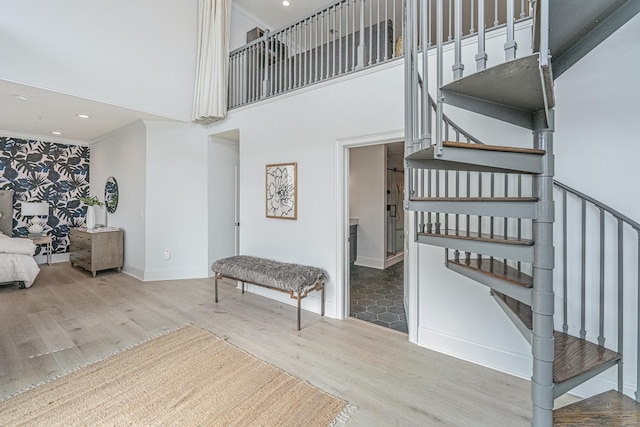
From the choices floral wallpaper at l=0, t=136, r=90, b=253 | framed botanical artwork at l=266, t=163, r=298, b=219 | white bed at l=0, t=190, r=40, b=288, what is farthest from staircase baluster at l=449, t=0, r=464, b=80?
floral wallpaper at l=0, t=136, r=90, b=253

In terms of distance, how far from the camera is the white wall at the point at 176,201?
4.73m

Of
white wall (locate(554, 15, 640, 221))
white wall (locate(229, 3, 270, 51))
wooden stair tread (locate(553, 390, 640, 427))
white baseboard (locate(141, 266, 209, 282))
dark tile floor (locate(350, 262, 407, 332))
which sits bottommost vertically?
dark tile floor (locate(350, 262, 407, 332))

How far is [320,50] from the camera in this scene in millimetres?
3770

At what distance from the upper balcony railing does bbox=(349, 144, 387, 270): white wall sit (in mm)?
1988

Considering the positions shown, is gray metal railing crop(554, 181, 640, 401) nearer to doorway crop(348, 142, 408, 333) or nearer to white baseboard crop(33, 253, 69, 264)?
doorway crop(348, 142, 408, 333)

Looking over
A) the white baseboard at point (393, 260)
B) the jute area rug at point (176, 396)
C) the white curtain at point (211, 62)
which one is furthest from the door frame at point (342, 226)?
the white baseboard at point (393, 260)

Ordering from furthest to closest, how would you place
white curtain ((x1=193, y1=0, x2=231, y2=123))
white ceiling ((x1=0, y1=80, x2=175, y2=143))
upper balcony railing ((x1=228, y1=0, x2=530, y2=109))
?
1. white curtain ((x1=193, y1=0, x2=231, y2=123))
2. white ceiling ((x1=0, y1=80, x2=175, y2=143))
3. upper balcony railing ((x1=228, y1=0, x2=530, y2=109))

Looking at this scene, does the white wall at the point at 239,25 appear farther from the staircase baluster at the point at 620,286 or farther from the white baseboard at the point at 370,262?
the staircase baluster at the point at 620,286

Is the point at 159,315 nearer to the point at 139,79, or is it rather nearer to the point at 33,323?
the point at 33,323

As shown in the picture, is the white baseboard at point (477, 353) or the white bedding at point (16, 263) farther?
the white bedding at point (16, 263)

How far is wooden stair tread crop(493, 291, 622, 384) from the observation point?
4.39 ft

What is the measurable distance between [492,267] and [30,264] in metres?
5.97

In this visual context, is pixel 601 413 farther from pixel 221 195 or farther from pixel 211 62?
pixel 211 62

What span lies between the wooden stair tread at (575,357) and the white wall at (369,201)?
3873 millimetres
